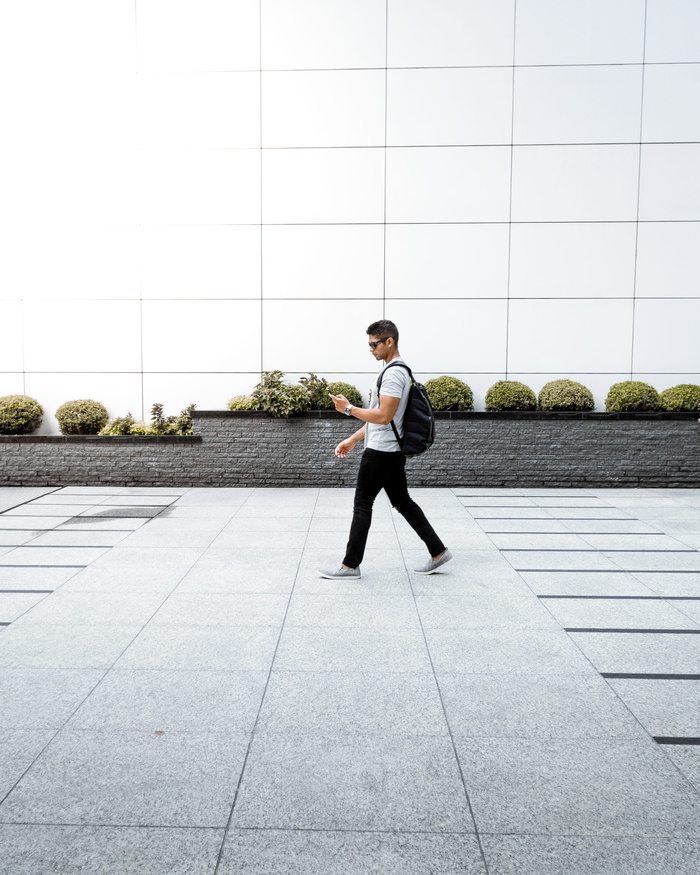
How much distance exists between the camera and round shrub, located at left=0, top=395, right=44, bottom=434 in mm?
10469

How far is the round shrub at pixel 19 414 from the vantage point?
10.5m

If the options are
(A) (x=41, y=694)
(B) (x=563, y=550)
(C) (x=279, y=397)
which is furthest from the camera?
(C) (x=279, y=397)

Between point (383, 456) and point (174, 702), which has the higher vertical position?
point (383, 456)

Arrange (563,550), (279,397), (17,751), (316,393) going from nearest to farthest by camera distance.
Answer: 1. (17,751)
2. (563,550)
3. (279,397)
4. (316,393)

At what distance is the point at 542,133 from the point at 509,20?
5.99ft

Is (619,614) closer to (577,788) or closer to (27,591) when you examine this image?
(577,788)

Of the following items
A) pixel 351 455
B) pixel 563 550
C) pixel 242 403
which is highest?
pixel 242 403

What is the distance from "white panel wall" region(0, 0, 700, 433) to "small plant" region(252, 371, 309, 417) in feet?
2.15

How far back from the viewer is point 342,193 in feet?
35.6

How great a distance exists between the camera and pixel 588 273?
10781mm

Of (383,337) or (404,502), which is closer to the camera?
(383,337)

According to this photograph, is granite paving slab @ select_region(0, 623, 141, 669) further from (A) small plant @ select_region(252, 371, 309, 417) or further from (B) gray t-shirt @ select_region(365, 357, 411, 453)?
(A) small plant @ select_region(252, 371, 309, 417)

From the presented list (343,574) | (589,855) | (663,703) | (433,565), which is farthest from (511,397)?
(589,855)

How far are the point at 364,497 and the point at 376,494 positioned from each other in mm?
127
